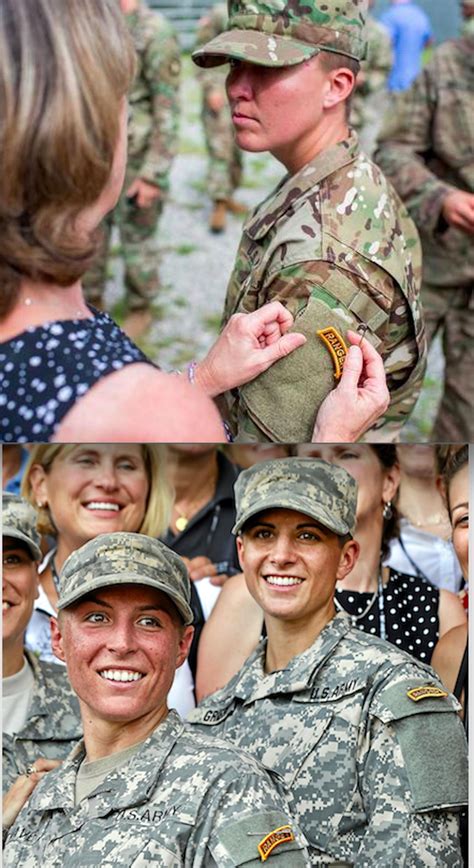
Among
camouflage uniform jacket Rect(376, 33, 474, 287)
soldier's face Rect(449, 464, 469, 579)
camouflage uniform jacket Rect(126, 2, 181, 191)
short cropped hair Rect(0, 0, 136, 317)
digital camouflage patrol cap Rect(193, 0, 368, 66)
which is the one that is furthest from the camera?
camouflage uniform jacket Rect(376, 33, 474, 287)

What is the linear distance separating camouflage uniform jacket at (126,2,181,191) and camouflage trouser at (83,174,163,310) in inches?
3.3

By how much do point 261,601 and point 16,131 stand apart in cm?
121

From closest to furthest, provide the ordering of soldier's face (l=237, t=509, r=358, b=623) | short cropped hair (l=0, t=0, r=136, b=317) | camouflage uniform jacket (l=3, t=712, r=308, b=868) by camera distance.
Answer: short cropped hair (l=0, t=0, r=136, b=317) < camouflage uniform jacket (l=3, t=712, r=308, b=868) < soldier's face (l=237, t=509, r=358, b=623)

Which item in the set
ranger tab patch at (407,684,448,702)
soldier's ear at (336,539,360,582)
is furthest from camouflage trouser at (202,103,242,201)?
ranger tab patch at (407,684,448,702)

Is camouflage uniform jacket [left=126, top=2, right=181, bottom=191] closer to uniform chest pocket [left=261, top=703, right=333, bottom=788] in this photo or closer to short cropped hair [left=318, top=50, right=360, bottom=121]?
short cropped hair [left=318, top=50, right=360, bottom=121]

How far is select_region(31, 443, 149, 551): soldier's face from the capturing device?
3281 mm

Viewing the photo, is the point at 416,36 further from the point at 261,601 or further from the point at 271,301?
the point at 261,601

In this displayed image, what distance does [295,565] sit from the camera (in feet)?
10.7

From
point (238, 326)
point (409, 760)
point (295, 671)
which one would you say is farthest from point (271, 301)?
point (409, 760)

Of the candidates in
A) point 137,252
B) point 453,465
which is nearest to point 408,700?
point 453,465

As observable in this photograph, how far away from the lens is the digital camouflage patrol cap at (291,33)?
9.96ft

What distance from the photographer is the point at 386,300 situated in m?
3.15

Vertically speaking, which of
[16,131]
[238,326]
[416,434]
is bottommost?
[416,434]

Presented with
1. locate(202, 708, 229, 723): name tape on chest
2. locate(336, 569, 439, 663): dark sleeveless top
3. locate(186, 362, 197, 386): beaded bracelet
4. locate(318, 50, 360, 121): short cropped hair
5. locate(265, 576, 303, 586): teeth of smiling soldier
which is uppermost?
locate(318, 50, 360, 121): short cropped hair
